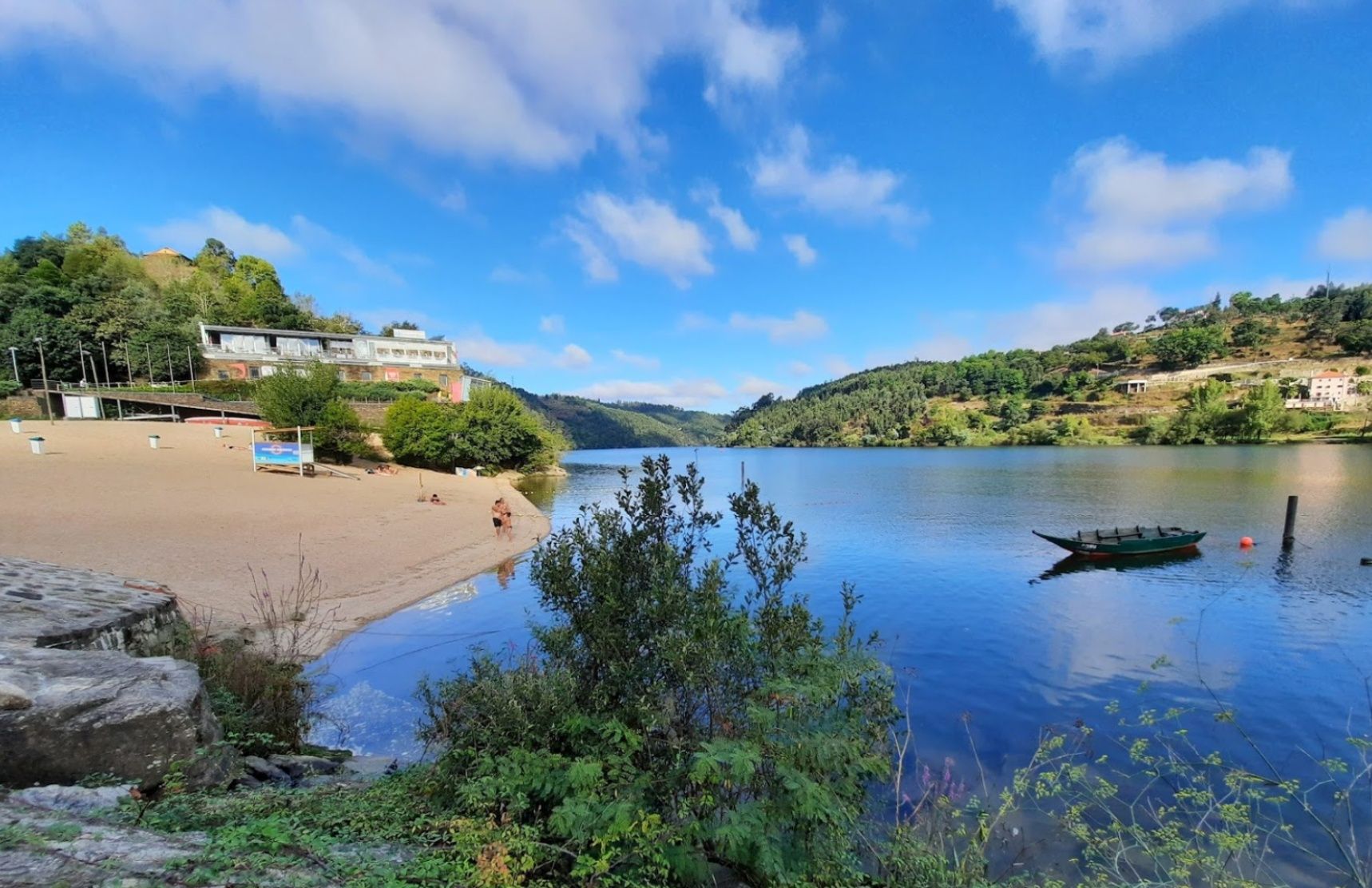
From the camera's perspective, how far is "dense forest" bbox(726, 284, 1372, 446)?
367ft

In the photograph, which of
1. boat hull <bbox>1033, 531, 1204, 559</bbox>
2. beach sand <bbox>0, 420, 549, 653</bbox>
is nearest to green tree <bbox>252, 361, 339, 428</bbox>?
beach sand <bbox>0, 420, 549, 653</bbox>

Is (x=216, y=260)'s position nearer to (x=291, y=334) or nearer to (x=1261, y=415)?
(x=291, y=334)

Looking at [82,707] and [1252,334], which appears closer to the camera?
[82,707]

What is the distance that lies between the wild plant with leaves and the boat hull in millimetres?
20174

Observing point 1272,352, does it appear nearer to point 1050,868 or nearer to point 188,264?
point 1050,868

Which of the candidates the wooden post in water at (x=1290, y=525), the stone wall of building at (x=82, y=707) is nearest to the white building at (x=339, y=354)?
the stone wall of building at (x=82, y=707)

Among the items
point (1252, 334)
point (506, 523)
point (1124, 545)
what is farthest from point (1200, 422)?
point (506, 523)

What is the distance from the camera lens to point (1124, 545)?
2069 centimetres

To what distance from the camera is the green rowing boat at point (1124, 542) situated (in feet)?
67.9

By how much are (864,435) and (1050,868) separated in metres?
134

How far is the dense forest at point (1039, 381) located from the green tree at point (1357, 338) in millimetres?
201

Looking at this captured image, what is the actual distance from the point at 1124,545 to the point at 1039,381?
5554 inches

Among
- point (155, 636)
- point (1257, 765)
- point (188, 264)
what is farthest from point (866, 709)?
point (188, 264)

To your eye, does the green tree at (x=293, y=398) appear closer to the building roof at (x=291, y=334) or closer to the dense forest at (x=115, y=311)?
the dense forest at (x=115, y=311)
